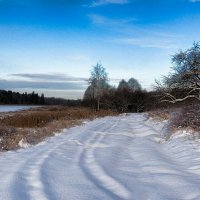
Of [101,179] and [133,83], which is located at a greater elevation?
[133,83]

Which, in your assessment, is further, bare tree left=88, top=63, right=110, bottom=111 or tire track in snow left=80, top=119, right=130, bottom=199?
bare tree left=88, top=63, right=110, bottom=111

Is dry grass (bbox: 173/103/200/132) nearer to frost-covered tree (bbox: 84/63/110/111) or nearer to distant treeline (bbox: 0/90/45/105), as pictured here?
frost-covered tree (bbox: 84/63/110/111)

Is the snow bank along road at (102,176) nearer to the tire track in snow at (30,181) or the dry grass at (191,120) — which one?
the tire track in snow at (30,181)

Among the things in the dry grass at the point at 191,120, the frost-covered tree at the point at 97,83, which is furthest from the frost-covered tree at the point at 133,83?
the dry grass at the point at 191,120

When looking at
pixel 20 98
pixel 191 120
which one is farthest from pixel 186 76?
pixel 20 98

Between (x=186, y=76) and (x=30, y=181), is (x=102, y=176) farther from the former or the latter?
(x=186, y=76)

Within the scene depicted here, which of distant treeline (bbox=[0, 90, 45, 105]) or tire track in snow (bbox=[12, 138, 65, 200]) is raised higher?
distant treeline (bbox=[0, 90, 45, 105])

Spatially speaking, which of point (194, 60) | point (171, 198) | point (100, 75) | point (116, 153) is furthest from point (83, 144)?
point (100, 75)

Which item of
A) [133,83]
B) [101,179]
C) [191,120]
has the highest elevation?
[133,83]

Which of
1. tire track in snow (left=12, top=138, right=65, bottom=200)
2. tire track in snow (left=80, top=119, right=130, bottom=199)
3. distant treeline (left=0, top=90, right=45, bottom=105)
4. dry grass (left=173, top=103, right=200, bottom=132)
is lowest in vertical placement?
tire track in snow (left=80, top=119, right=130, bottom=199)

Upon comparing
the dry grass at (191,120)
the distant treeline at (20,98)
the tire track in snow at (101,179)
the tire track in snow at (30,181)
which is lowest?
the tire track in snow at (101,179)

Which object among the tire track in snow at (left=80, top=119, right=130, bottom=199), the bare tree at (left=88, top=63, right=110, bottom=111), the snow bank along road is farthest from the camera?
the bare tree at (left=88, top=63, right=110, bottom=111)

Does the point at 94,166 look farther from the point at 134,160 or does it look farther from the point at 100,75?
the point at 100,75

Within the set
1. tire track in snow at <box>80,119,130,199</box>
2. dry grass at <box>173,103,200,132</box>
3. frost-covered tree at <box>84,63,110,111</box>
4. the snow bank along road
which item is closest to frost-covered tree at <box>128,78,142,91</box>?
frost-covered tree at <box>84,63,110,111</box>
